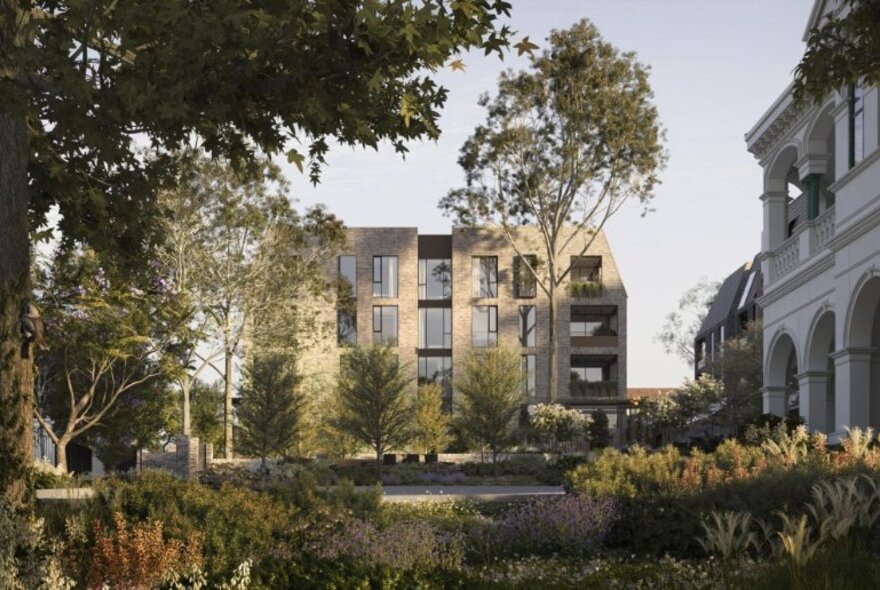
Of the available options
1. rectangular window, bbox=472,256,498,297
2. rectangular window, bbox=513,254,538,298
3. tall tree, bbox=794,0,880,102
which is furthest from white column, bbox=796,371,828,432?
rectangular window, bbox=472,256,498,297

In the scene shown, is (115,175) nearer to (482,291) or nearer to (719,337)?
(482,291)

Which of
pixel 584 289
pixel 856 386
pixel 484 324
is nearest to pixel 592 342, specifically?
pixel 584 289

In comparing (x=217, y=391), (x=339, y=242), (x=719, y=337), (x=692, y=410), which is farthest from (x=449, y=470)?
(x=719, y=337)

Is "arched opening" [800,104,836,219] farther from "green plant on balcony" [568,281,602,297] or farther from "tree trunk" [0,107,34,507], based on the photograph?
"green plant on balcony" [568,281,602,297]

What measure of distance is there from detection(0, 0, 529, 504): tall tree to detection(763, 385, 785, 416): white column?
990 inches

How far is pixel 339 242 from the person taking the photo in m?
53.9

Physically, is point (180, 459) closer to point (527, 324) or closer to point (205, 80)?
point (205, 80)

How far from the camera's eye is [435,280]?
77000mm

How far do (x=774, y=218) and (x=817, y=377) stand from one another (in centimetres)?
543

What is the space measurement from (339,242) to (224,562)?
4063 cm

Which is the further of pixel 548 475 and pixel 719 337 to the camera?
pixel 719 337

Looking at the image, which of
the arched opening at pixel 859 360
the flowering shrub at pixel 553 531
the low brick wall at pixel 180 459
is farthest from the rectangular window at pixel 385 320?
the flowering shrub at pixel 553 531

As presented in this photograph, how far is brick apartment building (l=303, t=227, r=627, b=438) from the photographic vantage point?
7488 cm

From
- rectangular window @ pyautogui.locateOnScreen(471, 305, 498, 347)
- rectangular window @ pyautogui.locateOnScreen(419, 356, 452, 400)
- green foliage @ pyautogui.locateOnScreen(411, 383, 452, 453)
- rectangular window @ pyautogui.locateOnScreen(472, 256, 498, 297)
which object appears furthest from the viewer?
rectangular window @ pyautogui.locateOnScreen(472, 256, 498, 297)
